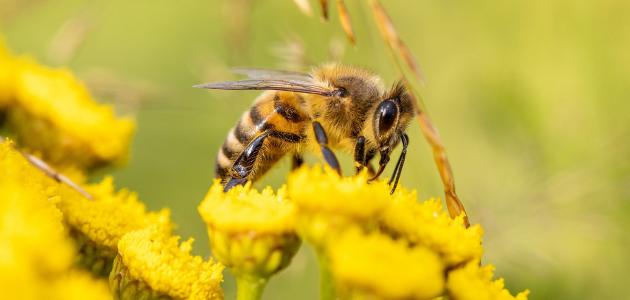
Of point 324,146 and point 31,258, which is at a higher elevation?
point 324,146

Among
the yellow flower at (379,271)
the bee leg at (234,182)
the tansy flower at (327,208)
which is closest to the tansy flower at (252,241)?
the tansy flower at (327,208)

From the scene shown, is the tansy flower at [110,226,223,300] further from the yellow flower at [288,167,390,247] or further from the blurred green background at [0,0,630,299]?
the blurred green background at [0,0,630,299]

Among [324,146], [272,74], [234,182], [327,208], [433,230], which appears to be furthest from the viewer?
[272,74]

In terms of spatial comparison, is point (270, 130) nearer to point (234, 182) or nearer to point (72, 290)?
point (234, 182)

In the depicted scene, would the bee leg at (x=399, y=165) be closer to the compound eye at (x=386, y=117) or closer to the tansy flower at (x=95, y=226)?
the compound eye at (x=386, y=117)

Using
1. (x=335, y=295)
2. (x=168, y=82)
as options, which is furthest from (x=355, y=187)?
(x=168, y=82)

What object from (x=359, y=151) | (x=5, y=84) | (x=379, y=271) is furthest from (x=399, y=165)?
(x=5, y=84)

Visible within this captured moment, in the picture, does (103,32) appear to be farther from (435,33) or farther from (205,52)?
(435,33)
